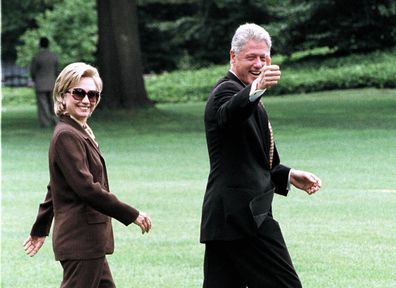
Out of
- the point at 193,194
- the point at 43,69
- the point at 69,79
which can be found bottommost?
the point at 43,69

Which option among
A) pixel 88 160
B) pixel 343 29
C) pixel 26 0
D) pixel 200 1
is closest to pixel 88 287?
pixel 88 160

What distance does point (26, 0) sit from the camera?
32.7 m

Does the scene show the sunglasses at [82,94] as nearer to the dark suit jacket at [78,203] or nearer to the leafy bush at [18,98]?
the dark suit jacket at [78,203]

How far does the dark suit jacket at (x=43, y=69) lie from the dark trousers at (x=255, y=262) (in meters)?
21.9

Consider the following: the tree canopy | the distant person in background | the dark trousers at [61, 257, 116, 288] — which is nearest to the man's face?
the dark trousers at [61, 257, 116, 288]

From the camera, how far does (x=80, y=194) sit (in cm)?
611

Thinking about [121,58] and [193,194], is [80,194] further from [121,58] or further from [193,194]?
[121,58]

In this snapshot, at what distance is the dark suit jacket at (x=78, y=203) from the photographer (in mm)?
6125

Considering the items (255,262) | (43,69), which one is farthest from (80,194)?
(43,69)

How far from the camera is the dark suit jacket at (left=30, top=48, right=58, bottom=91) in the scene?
28.0 metres

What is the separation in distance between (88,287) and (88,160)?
25.5 inches

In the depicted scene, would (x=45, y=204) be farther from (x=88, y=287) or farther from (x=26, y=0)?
(x=26, y=0)

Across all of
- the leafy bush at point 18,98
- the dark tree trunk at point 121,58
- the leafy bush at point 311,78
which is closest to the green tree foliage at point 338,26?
the leafy bush at point 311,78

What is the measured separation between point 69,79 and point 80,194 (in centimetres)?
62
